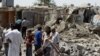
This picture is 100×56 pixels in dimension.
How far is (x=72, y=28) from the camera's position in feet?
97.4

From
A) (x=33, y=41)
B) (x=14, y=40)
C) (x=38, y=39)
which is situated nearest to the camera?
(x=14, y=40)

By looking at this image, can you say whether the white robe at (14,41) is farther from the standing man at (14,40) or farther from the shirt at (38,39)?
the shirt at (38,39)

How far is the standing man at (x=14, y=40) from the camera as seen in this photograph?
9.16m

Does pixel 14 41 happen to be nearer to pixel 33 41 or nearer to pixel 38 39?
pixel 38 39

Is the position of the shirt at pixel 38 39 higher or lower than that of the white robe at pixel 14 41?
lower

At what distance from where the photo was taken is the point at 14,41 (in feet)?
30.5

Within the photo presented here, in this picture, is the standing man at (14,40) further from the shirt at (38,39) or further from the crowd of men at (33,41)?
the shirt at (38,39)

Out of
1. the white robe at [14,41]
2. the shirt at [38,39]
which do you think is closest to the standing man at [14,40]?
the white robe at [14,41]

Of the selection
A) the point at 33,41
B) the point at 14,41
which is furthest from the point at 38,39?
the point at 14,41

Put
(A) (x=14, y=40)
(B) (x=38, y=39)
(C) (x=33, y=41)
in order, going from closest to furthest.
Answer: (A) (x=14, y=40), (B) (x=38, y=39), (C) (x=33, y=41)

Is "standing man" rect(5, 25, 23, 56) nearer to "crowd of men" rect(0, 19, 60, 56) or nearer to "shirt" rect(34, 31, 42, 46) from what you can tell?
"crowd of men" rect(0, 19, 60, 56)

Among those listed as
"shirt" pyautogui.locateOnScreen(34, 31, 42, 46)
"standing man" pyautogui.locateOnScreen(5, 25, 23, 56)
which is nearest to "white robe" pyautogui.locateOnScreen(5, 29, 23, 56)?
"standing man" pyautogui.locateOnScreen(5, 25, 23, 56)

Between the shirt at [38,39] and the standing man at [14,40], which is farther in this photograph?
the shirt at [38,39]

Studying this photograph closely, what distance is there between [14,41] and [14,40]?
0.03m
